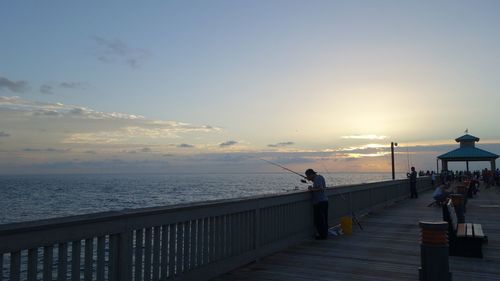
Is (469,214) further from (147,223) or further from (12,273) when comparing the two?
(12,273)

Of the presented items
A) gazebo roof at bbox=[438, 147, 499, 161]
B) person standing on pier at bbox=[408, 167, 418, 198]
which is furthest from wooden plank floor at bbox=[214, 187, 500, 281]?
gazebo roof at bbox=[438, 147, 499, 161]

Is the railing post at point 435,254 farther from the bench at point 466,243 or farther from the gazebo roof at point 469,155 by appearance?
the gazebo roof at point 469,155

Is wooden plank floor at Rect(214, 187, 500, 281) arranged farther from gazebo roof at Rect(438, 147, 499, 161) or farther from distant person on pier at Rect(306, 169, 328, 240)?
gazebo roof at Rect(438, 147, 499, 161)

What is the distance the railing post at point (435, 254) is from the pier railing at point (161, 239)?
8.67 ft

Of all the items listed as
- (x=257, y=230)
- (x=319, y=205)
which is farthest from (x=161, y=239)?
(x=319, y=205)

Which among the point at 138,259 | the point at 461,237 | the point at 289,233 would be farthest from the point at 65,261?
the point at 461,237

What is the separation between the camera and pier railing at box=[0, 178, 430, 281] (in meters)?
3.74

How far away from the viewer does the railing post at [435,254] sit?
5.48 m

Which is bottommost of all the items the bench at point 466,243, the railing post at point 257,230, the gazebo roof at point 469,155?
the bench at point 466,243

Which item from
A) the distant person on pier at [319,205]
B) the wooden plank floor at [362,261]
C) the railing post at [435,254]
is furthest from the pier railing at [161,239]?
the railing post at [435,254]

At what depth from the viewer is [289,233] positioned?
8719 millimetres

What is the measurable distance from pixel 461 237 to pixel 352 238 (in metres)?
2.45

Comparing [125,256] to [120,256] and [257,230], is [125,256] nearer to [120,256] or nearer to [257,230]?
[120,256]

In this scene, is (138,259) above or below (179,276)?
above
